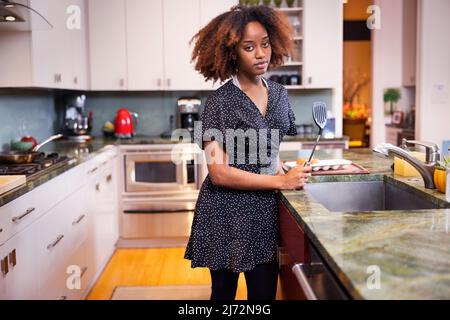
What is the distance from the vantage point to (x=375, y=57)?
8.02 m

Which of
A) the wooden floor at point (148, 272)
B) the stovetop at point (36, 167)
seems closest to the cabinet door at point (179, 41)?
the wooden floor at point (148, 272)

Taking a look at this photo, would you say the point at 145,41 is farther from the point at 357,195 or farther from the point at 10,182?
the point at 357,195

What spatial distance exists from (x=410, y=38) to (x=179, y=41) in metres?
3.00

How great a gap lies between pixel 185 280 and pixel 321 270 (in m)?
2.49

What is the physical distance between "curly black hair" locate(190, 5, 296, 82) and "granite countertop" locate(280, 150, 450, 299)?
0.49 meters

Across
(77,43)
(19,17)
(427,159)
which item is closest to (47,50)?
(19,17)

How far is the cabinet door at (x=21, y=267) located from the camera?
6.43 feet

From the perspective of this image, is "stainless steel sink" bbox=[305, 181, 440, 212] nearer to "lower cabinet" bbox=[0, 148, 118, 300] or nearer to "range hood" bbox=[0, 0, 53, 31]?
"lower cabinet" bbox=[0, 148, 118, 300]

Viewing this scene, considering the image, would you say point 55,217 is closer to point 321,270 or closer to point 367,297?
point 321,270

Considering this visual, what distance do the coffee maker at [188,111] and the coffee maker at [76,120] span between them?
2.67 feet

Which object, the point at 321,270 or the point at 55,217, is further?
the point at 55,217

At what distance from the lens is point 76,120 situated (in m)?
4.47
